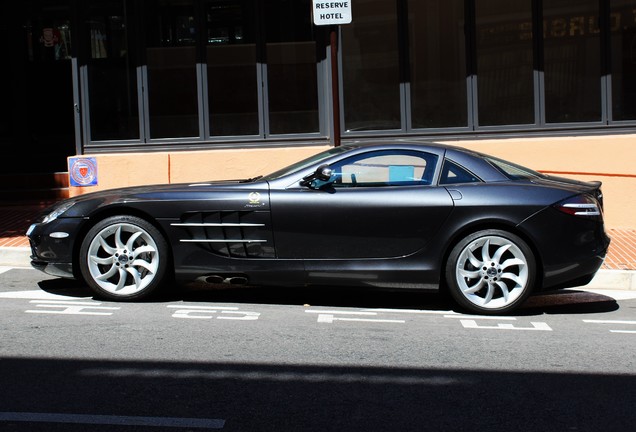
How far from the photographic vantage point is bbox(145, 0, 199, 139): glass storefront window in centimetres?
1248

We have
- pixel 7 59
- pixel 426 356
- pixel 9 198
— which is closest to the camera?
pixel 426 356

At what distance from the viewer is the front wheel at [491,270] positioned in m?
7.27

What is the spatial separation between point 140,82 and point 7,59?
128 inches

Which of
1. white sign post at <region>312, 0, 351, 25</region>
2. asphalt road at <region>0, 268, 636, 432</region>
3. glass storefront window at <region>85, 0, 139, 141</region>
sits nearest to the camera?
asphalt road at <region>0, 268, 636, 432</region>

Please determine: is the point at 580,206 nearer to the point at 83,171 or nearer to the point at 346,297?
the point at 346,297

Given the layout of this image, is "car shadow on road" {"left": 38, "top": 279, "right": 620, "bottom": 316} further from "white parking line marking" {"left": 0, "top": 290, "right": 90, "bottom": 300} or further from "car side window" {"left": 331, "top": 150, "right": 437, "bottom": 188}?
"car side window" {"left": 331, "top": 150, "right": 437, "bottom": 188}

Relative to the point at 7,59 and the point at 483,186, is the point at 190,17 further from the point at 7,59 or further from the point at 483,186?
the point at 483,186

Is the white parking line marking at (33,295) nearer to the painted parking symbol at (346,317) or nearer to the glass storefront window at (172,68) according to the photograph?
the painted parking symbol at (346,317)

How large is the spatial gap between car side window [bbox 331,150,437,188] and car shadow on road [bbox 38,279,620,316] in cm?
110

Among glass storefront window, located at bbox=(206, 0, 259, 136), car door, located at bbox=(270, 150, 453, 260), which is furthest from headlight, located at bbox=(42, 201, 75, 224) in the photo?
glass storefront window, located at bbox=(206, 0, 259, 136)

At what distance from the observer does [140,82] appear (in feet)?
41.0

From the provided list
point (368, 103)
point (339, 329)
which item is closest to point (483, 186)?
point (339, 329)

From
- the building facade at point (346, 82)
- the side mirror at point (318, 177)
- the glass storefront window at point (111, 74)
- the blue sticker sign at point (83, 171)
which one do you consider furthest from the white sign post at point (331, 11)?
the blue sticker sign at point (83, 171)

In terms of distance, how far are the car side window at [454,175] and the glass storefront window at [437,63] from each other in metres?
4.75
